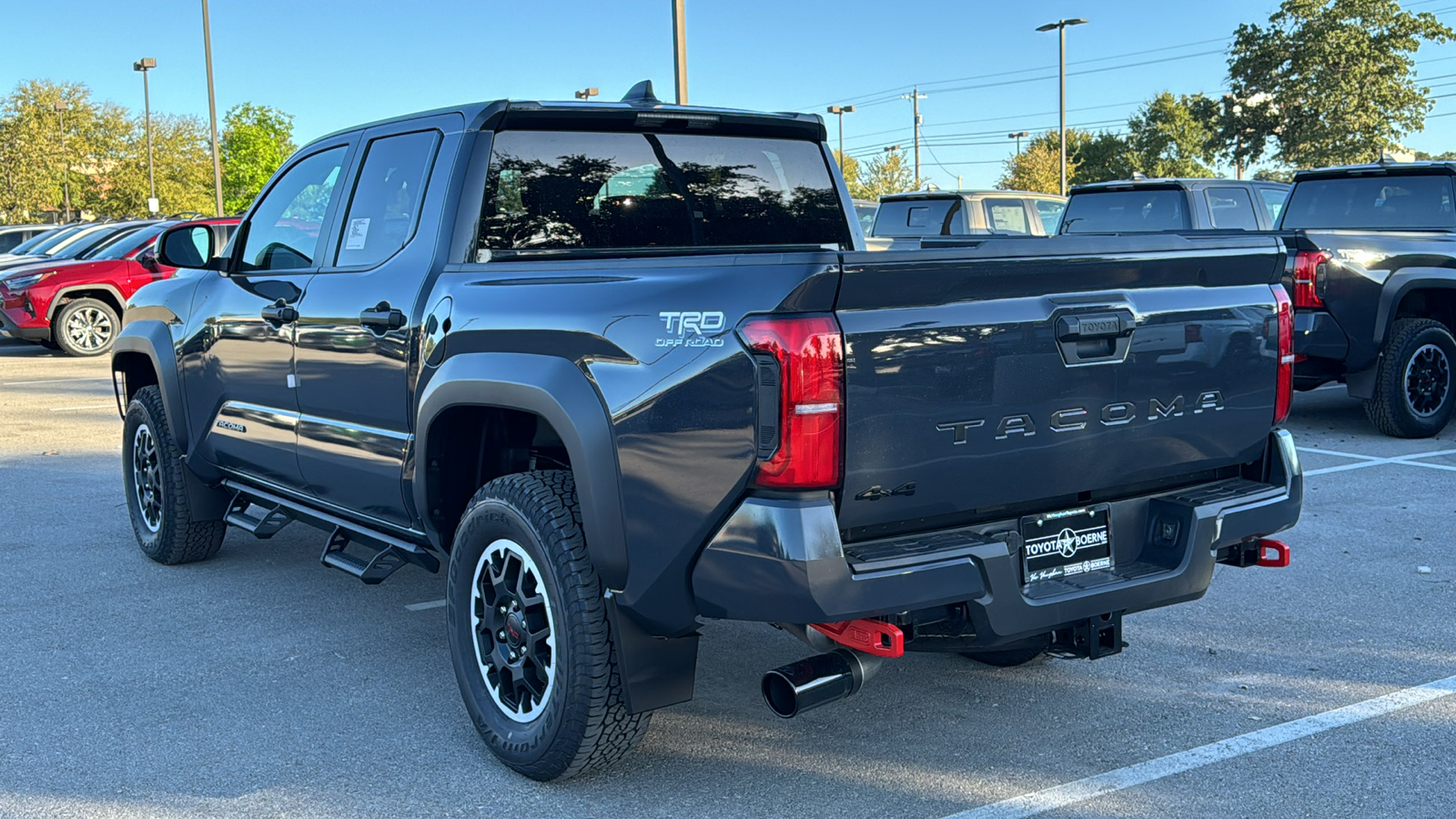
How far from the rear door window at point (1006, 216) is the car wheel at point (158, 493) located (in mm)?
11391

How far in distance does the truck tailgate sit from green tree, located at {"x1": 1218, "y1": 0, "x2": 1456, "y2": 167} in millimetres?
48868

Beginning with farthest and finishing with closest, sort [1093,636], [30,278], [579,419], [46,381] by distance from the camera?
[30,278] < [46,381] < [1093,636] < [579,419]

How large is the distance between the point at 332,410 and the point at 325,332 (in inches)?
11.1

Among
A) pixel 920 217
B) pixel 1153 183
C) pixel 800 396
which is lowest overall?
pixel 800 396

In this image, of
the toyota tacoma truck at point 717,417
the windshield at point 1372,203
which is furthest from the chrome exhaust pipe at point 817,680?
the windshield at point 1372,203

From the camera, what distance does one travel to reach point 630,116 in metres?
4.55

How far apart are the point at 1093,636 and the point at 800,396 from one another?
1.20 m

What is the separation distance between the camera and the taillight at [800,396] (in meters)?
2.94

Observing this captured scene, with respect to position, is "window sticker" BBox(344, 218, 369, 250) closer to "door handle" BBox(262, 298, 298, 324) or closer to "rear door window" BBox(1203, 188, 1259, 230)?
"door handle" BBox(262, 298, 298, 324)

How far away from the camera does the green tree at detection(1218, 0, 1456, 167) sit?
47.8 m

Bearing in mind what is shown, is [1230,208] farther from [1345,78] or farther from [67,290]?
[1345,78]

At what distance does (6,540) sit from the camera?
681 cm

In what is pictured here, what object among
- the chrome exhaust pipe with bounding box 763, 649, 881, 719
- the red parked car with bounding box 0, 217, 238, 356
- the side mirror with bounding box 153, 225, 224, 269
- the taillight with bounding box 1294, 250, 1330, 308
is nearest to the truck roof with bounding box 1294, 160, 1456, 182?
the taillight with bounding box 1294, 250, 1330, 308

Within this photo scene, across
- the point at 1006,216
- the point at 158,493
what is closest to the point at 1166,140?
the point at 1006,216
